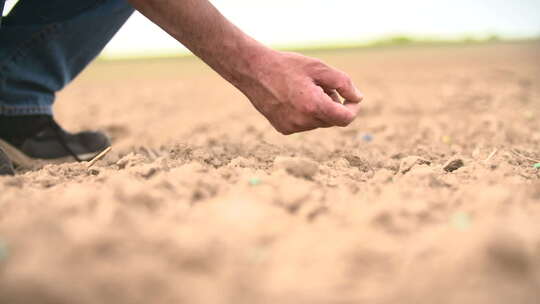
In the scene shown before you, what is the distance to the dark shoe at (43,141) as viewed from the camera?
1858mm

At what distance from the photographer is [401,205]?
0.89m

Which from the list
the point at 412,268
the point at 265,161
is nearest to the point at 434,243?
the point at 412,268

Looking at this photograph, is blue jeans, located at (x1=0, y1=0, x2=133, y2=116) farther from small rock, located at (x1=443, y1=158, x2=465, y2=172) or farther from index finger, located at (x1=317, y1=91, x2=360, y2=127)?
small rock, located at (x1=443, y1=158, x2=465, y2=172)

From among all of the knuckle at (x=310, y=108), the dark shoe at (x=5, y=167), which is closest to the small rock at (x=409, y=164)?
the knuckle at (x=310, y=108)

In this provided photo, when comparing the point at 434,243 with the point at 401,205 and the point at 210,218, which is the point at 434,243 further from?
the point at 210,218

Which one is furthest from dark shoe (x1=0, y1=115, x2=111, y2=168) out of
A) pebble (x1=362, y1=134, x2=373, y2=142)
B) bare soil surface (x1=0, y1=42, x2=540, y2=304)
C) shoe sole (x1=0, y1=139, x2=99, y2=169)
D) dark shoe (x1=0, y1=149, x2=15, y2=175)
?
pebble (x1=362, y1=134, x2=373, y2=142)

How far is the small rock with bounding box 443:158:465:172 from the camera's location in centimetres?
139

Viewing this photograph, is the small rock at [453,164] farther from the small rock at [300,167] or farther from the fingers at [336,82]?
the small rock at [300,167]

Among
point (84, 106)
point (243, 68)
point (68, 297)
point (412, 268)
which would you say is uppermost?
point (243, 68)

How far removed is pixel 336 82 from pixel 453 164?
17.4 inches

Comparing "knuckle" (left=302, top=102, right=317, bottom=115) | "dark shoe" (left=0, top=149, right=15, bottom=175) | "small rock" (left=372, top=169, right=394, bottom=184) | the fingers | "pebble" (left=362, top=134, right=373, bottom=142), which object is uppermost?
the fingers

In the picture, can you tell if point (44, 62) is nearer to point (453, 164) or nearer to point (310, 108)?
point (310, 108)

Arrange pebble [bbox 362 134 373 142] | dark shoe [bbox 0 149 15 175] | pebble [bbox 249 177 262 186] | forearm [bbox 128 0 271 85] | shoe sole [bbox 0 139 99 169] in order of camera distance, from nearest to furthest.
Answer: pebble [bbox 249 177 262 186] → forearm [bbox 128 0 271 85] → dark shoe [bbox 0 149 15 175] → shoe sole [bbox 0 139 99 169] → pebble [bbox 362 134 373 142]

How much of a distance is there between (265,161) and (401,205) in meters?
0.68
